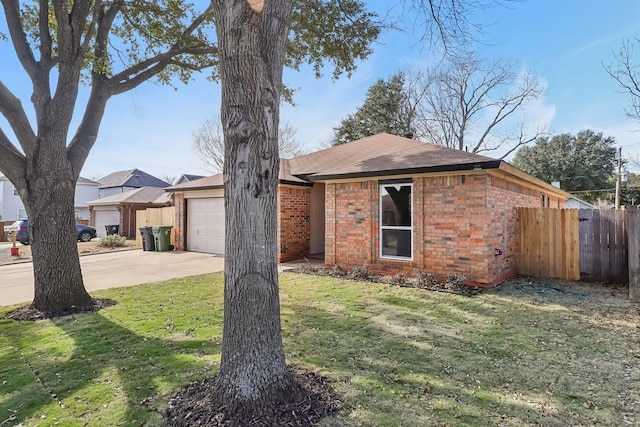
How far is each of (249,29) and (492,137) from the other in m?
28.5

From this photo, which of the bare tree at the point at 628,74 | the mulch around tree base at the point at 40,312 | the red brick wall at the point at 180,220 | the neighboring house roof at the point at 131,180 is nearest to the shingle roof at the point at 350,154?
the red brick wall at the point at 180,220

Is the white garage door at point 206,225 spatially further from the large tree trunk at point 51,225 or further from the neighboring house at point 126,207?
the neighboring house at point 126,207

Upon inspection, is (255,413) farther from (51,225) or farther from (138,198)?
(138,198)

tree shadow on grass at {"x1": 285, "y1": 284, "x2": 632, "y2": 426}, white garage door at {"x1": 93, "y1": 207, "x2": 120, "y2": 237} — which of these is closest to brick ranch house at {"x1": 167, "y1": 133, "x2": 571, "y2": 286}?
tree shadow on grass at {"x1": 285, "y1": 284, "x2": 632, "y2": 426}

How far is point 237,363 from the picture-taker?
2.74 m

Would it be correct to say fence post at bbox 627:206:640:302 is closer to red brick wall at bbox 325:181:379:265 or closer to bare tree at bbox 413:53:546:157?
red brick wall at bbox 325:181:379:265

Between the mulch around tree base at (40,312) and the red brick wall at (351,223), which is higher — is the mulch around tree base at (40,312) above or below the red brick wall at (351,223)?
below

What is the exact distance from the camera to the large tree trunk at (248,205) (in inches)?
107

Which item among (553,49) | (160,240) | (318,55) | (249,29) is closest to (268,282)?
(249,29)

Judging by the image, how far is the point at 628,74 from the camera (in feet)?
37.0

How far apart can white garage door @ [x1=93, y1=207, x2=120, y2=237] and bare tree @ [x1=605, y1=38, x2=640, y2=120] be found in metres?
26.7

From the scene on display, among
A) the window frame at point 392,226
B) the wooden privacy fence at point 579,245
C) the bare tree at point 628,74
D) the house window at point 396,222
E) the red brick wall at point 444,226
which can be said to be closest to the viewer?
the red brick wall at point 444,226

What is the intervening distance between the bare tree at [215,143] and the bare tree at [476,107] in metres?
10.2

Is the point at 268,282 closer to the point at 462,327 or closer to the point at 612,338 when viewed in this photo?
the point at 462,327
